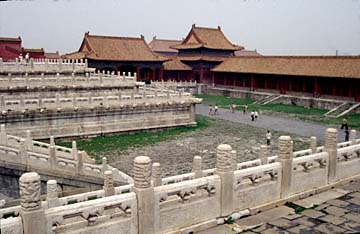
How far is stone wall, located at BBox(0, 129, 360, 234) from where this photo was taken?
705cm

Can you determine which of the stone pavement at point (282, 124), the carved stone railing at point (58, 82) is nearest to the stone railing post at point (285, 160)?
the stone pavement at point (282, 124)

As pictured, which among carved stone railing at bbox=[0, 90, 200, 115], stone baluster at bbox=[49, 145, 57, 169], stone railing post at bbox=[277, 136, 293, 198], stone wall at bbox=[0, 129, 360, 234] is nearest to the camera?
stone wall at bbox=[0, 129, 360, 234]

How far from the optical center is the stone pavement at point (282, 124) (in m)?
26.6

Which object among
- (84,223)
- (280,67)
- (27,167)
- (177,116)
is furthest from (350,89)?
(84,223)

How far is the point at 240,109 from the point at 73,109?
66.4 feet

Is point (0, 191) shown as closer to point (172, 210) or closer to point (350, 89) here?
point (172, 210)

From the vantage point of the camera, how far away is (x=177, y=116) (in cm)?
2902

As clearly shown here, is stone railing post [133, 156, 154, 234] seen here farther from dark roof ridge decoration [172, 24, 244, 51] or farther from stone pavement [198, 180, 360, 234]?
dark roof ridge decoration [172, 24, 244, 51]

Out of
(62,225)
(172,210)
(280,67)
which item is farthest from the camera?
(280,67)

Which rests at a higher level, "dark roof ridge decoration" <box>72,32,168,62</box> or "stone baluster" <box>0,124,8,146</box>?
"dark roof ridge decoration" <box>72,32,168,62</box>

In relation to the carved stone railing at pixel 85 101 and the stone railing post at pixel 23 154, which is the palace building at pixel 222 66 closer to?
the carved stone railing at pixel 85 101

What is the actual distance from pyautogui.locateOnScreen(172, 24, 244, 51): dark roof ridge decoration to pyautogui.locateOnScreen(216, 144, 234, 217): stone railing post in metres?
51.9

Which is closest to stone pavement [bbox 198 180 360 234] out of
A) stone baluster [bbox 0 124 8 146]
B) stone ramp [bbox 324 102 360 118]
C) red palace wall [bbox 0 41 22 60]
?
stone baluster [bbox 0 124 8 146]

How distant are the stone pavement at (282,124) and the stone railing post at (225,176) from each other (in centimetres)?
1700
